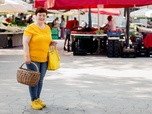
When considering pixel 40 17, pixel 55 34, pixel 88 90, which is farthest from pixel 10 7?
pixel 40 17

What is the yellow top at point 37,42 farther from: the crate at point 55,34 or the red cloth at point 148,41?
the crate at point 55,34

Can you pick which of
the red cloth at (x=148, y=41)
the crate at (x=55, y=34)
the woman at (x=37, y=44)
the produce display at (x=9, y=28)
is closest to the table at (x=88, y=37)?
the red cloth at (x=148, y=41)

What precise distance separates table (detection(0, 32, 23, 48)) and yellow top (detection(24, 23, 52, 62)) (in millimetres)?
13091

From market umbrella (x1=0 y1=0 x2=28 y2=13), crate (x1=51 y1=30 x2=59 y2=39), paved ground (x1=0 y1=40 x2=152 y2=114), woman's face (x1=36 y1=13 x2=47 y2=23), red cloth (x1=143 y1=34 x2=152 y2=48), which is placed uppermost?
market umbrella (x1=0 y1=0 x2=28 y2=13)

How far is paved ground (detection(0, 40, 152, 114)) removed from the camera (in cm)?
629

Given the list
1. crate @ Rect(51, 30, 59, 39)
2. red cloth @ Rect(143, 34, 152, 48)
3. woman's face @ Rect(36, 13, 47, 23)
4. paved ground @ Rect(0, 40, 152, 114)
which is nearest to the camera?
woman's face @ Rect(36, 13, 47, 23)

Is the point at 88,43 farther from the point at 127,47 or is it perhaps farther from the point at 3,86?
the point at 3,86

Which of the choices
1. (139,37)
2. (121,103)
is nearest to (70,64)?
(139,37)

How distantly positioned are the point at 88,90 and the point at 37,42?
2262 millimetres

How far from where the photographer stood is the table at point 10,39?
63.1 feet

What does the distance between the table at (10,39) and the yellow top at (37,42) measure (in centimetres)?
1309

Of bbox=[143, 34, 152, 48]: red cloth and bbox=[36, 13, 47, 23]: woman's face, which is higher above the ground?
bbox=[36, 13, 47, 23]: woman's face

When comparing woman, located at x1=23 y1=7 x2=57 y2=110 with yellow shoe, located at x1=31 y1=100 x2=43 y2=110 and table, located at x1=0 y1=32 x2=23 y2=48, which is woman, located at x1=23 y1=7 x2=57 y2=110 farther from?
table, located at x1=0 y1=32 x2=23 y2=48

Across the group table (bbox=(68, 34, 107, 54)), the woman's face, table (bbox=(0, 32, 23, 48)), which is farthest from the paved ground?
table (bbox=(0, 32, 23, 48))
